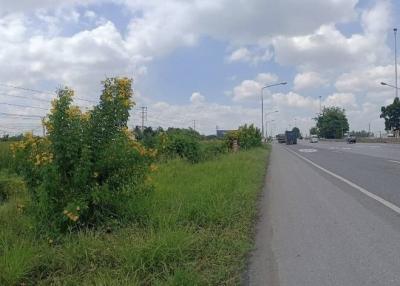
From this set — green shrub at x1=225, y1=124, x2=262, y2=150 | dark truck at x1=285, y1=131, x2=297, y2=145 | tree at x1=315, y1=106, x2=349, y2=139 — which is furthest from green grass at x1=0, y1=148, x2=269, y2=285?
tree at x1=315, y1=106, x2=349, y2=139

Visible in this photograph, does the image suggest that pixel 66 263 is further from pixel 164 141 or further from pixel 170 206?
pixel 164 141

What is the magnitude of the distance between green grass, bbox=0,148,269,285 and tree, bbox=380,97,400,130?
292 feet

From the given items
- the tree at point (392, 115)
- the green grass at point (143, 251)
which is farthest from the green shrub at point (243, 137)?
the tree at point (392, 115)

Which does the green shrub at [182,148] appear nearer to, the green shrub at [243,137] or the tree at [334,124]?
the green shrub at [243,137]

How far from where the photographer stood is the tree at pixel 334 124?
14300 centimetres

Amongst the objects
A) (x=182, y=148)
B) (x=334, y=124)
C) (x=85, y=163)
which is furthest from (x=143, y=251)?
(x=334, y=124)

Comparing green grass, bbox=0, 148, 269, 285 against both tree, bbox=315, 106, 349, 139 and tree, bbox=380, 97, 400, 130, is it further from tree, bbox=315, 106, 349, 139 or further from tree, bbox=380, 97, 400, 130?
tree, bbox=315, 106, 349, 139

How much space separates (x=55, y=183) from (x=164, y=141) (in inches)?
576

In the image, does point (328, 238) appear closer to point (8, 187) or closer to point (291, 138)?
point (8, 187)

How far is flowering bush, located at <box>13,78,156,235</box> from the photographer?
6.67 meters

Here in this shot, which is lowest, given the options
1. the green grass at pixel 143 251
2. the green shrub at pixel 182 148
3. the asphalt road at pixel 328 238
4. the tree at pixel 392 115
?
the asphalt road at pixel 328 238

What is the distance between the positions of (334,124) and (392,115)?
51.4 m

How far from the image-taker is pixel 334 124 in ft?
471

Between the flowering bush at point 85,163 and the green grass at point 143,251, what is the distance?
383mm
